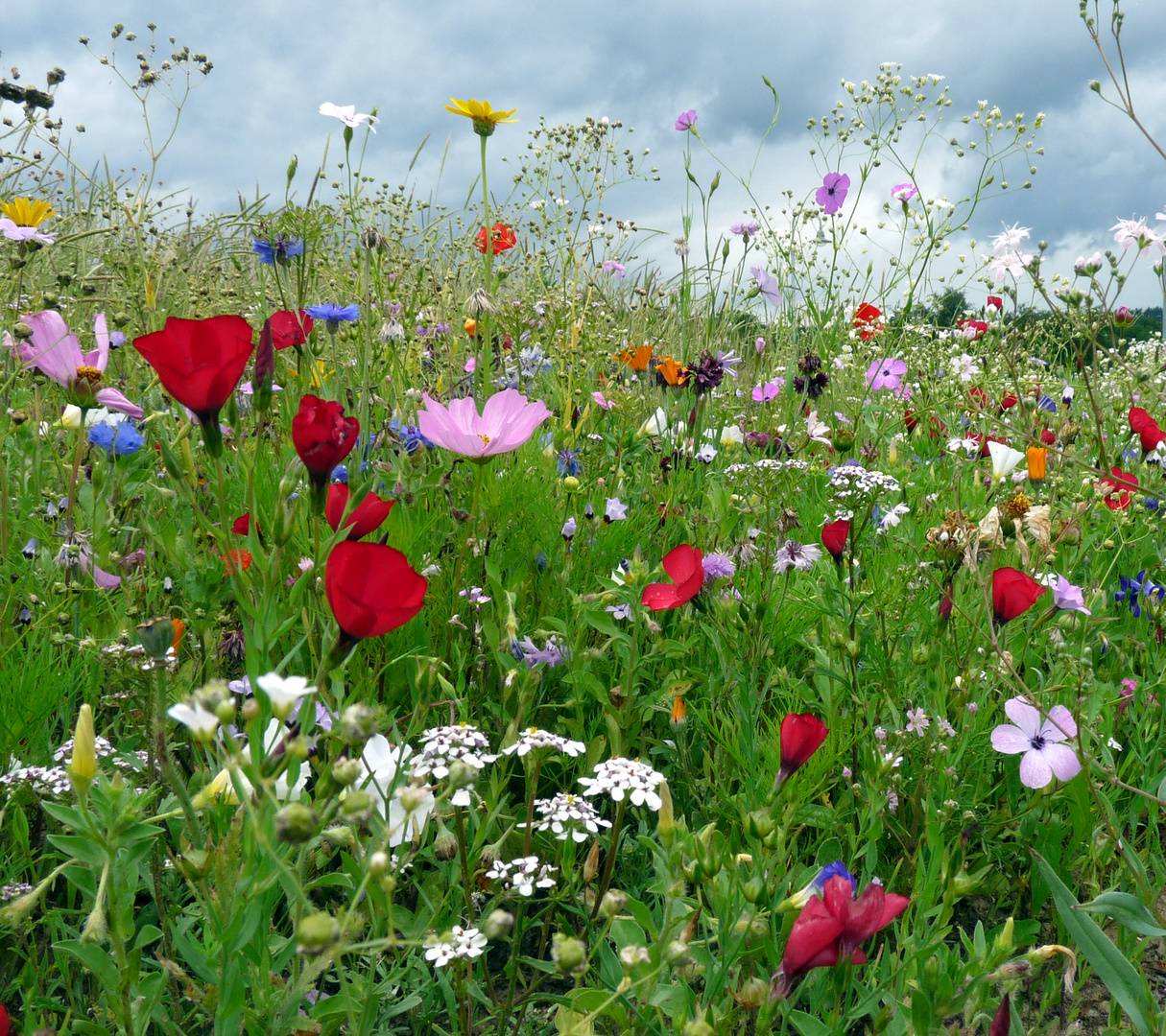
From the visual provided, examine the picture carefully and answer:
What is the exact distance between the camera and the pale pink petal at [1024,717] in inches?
54.1

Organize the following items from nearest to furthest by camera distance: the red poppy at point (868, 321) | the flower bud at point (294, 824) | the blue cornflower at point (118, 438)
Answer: the flower bud at point (294, 824), the blue cornflower at point (118, 438), the red poppy at point (868, 321)

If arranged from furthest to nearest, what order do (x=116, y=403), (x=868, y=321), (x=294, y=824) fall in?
(x=868, y=321), (x=116, y=403), (x=294, y=824)

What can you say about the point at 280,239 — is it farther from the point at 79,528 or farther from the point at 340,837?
the point at 340,837

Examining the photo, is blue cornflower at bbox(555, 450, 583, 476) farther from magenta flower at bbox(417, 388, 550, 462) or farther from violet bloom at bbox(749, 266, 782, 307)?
violet bloom at bbox(749, 266, 782, 307)

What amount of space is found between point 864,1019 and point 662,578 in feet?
2.79

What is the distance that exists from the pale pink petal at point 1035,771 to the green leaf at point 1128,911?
0.30 metres

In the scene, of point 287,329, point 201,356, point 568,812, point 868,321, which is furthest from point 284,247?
point 868,321

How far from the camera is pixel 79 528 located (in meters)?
1.96

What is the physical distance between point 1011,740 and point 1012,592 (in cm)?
26

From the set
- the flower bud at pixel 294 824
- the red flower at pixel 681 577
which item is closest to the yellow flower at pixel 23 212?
the red flower at pixel 681 577

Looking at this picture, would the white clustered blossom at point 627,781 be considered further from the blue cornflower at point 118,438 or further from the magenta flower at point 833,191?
the magenta flower at point 833,191

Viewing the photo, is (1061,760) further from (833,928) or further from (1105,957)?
(833,928)

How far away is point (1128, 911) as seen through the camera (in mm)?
1021

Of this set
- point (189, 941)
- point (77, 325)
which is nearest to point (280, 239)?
point (77, 325)
